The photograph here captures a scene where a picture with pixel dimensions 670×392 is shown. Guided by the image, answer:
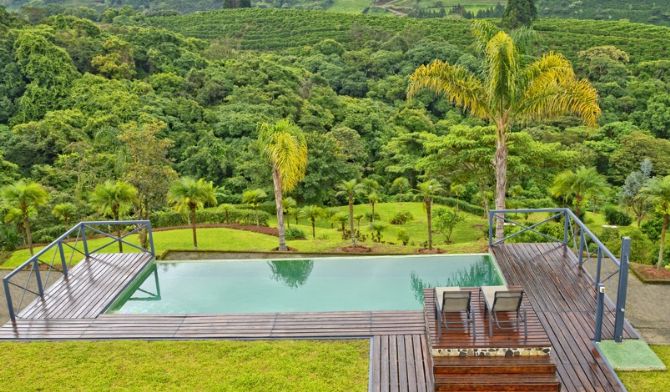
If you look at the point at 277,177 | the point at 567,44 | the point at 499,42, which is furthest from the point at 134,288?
the point at 567,44

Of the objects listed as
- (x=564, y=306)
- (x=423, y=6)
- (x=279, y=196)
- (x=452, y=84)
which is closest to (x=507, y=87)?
(x=452, y=84)

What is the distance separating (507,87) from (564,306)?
6.27 m

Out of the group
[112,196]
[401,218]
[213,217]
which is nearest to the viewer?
[112,196]

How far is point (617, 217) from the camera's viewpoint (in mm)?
26641

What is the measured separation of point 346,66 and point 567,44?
2603 cm

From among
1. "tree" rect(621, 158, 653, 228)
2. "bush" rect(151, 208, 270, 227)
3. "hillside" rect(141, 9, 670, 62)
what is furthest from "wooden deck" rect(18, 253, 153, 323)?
"hillside" rect(141, 9, 670, 62)

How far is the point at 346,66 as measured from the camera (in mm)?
53875

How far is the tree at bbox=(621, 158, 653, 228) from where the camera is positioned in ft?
84.3

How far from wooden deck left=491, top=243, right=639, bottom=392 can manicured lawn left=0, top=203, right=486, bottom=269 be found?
13.3 ft

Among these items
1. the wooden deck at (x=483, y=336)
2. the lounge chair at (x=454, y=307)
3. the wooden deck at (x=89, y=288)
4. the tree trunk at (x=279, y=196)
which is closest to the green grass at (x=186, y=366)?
the wooden deck at (x=89, y=288)

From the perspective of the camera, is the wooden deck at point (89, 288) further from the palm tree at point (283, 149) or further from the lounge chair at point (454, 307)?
the lounge chair at point (454, 307)

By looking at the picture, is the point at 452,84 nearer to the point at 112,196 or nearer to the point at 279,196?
the point at 279,196

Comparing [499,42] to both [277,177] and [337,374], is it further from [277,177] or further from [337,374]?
[337,374]

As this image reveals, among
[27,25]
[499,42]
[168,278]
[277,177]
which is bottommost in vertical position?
[168,278]
